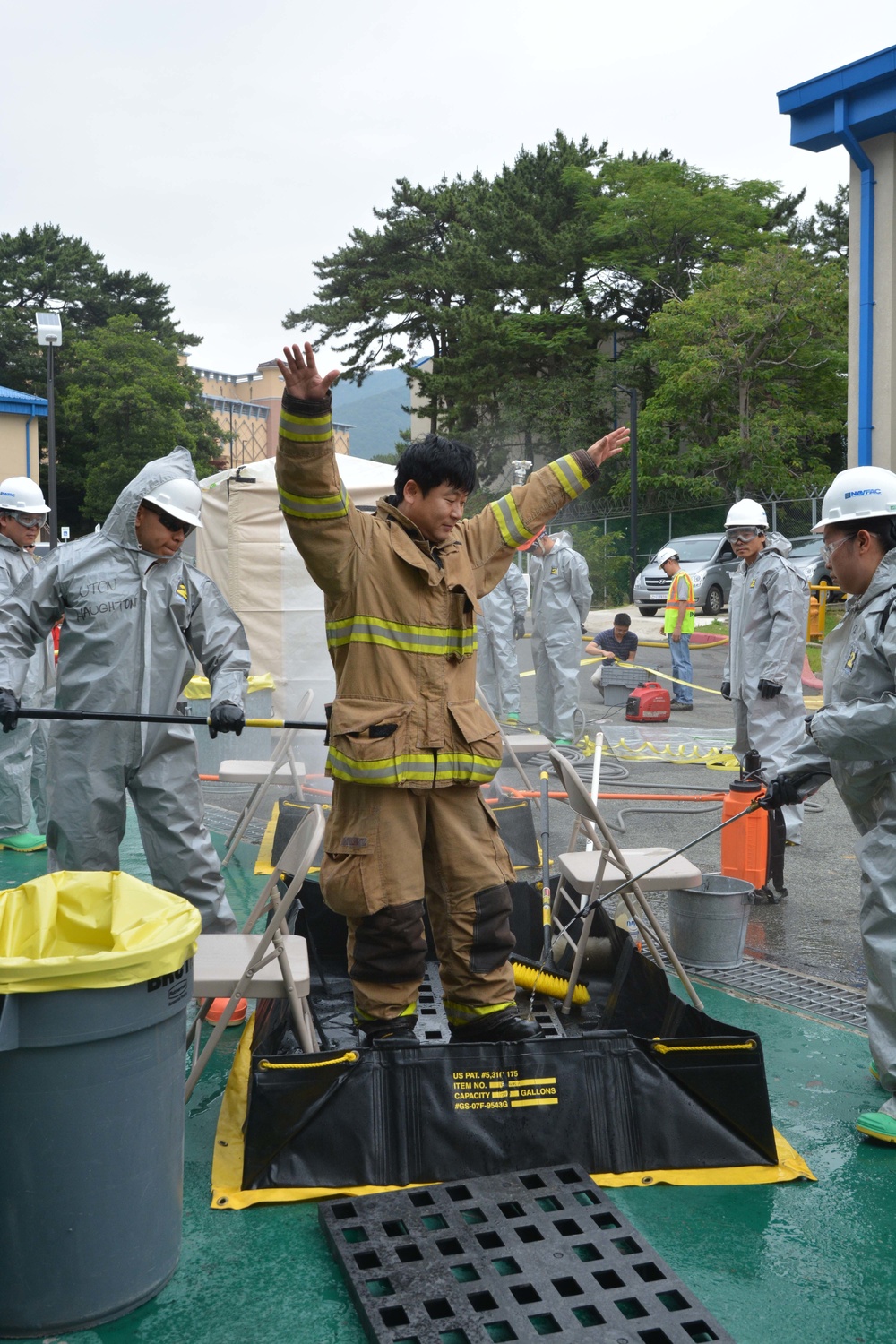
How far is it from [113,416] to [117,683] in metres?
40.5

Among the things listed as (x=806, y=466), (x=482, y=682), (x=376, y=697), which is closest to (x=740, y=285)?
(x=806, y=466)

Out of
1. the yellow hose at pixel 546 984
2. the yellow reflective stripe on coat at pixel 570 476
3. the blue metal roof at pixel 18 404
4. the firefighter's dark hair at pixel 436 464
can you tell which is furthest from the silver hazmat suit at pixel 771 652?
the blue metal roof at pixel 18 404

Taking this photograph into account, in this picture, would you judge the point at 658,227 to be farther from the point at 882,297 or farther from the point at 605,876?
the point at 605,876

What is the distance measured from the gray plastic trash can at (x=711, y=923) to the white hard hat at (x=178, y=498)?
8.05 feet

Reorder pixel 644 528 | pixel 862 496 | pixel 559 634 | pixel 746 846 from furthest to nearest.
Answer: pixel 644 528 → pixel 559 634 → pixel 746 846 → pixel 862 496

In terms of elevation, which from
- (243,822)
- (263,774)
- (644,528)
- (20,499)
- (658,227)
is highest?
(658,227)

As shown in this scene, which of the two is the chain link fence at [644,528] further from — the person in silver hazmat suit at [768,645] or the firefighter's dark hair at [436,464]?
the firefighter's dark hair at [436,464]

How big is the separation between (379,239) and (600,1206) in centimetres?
3994

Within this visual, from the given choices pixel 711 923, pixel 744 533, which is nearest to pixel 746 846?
pixel 711 923

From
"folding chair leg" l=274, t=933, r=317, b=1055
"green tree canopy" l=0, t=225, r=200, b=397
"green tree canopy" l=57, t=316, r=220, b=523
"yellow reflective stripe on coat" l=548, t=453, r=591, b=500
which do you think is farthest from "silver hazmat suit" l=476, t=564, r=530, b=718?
"green tree canopy" l=0, t=225, r=200, b=397

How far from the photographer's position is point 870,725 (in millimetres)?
3443

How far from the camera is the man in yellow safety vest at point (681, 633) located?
13.4 m

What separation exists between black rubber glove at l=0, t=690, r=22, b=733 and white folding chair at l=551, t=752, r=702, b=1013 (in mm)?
1806

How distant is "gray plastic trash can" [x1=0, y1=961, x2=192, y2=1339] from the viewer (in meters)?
2.37
